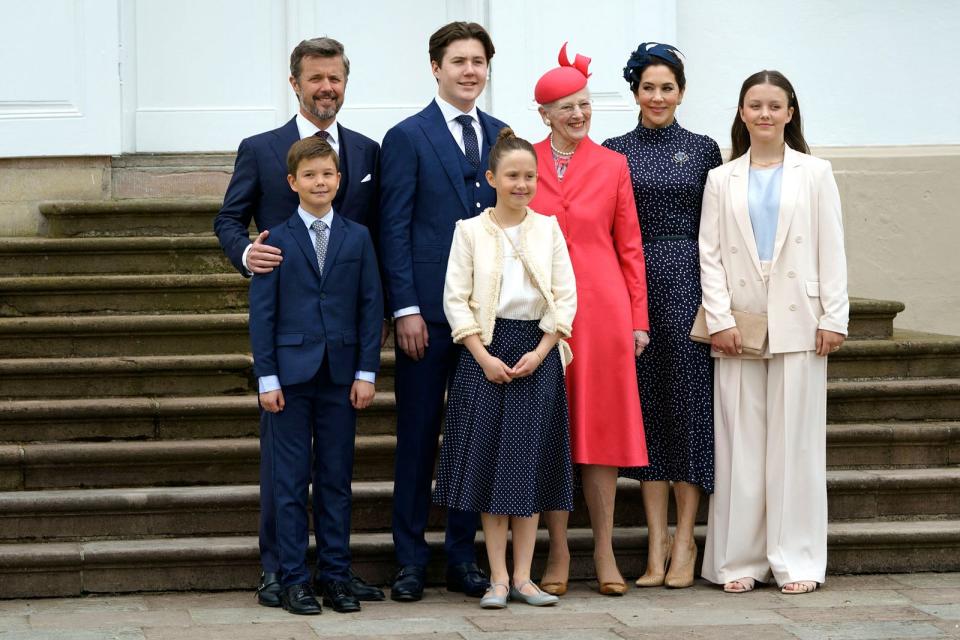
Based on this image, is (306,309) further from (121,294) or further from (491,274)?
(121,294)

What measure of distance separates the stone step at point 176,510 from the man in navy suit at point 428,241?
1.32 feet

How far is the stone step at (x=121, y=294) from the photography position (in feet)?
22.1

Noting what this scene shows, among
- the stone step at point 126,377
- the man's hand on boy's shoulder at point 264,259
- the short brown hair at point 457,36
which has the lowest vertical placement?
the stone step at point 126,377

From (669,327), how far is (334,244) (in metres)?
1.27

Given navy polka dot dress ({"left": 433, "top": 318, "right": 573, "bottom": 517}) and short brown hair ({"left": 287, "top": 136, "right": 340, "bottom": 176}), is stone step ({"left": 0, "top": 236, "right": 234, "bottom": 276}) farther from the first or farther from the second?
navy polka dot dress ({"left": 433, "top": 318, "right": 573, "bottom": 517})

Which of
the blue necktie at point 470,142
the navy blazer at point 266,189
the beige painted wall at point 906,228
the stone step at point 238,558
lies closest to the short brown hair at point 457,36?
the blue necktie at point 470,142

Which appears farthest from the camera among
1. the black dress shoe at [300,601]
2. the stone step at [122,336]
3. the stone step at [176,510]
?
the stone step at [122,336]

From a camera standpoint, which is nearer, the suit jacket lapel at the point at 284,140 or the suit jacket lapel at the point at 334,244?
the suit jacket lapel at the point at 334,244

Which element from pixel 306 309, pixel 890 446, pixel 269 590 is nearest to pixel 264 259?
pixel 306 309

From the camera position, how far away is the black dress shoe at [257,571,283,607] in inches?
206

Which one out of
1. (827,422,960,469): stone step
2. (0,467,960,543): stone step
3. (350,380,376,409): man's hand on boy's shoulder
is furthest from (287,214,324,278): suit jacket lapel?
(827,422,960,469): stone step

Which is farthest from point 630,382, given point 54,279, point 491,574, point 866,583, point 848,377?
point 54,279

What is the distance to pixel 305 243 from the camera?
5.20 m

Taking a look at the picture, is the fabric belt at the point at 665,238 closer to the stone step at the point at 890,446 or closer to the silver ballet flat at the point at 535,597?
the stone step at the point at 890,446
